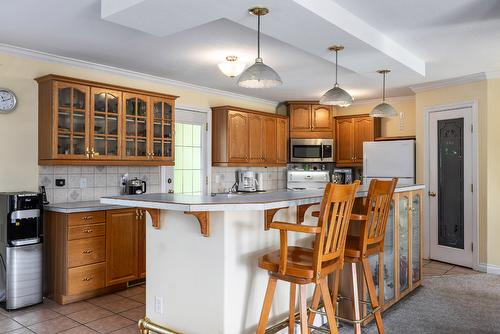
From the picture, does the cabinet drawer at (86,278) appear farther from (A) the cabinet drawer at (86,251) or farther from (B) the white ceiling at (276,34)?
(B) the white ceiling at (276,34)

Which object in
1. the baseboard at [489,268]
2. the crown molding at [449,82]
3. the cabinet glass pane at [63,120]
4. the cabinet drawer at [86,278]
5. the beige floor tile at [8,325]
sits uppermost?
the crown molding at [449,82]

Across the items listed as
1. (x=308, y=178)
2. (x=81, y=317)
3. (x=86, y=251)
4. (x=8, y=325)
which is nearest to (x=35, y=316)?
(x=8, y=325)

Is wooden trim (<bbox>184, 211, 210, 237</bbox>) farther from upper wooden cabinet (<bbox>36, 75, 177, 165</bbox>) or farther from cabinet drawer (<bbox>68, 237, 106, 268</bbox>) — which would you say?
upper wooden cabinet (<bbox>36, 75, 177, 165</bbox>)

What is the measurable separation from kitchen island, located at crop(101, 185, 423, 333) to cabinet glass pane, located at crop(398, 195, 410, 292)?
4.37 feet

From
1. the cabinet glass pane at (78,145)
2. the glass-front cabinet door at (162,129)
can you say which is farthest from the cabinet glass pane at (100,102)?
the glass-front cabinet door at (162,129)

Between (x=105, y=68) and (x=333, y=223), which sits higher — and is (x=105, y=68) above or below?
above

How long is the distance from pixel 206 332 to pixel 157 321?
485 mm

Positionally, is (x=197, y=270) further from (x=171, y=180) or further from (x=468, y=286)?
(x=468, y=286)

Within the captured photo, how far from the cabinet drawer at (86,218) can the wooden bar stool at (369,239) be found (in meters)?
2.38

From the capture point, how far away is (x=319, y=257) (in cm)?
208

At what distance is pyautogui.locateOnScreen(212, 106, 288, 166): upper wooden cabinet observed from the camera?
18.6ft

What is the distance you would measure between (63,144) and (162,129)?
1.19 m

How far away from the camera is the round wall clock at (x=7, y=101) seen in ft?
12.4

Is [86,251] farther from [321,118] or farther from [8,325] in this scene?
[321,118]
